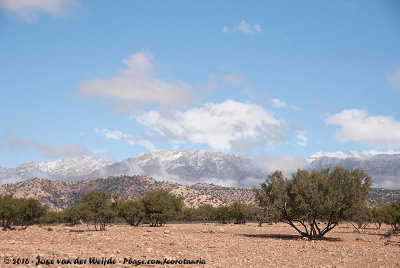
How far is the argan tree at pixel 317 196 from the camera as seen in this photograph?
1545 inches

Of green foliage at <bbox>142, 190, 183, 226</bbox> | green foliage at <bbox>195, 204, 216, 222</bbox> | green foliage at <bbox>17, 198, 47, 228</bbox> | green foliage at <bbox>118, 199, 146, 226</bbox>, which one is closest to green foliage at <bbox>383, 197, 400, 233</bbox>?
green foliage at <bbox>142, 190, 183, 226</bbox>

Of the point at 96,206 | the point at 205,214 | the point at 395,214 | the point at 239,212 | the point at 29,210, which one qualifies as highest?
the point at 395,214

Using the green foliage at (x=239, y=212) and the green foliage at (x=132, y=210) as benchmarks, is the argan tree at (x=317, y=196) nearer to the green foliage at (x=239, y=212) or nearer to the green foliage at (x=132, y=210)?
the green foliage at (x=132, y=210)

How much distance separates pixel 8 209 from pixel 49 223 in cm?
5108

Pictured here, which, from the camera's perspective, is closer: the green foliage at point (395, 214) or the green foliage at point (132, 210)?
the green foliage at point (395, 214)

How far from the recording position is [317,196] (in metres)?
39.1

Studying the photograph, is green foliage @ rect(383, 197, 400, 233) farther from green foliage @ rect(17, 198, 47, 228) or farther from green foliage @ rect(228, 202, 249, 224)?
green foliage @ rect(17, 198, 47, 228)

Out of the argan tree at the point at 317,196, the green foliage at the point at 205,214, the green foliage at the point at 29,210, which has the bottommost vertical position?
the green foliage at the point at 205,214

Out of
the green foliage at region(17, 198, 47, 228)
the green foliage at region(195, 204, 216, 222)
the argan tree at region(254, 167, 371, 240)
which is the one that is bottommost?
the green foliage at region(195, 204, 216, 222)

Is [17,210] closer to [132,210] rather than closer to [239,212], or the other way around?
[132,210]

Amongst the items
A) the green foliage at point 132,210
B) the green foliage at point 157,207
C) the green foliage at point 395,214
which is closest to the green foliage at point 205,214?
the green foliage at point 157,207

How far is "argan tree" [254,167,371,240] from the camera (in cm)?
3925

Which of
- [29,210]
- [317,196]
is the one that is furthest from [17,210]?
[317,196]

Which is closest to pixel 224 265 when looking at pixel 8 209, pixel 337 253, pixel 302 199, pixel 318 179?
Result: pixel 337 253
